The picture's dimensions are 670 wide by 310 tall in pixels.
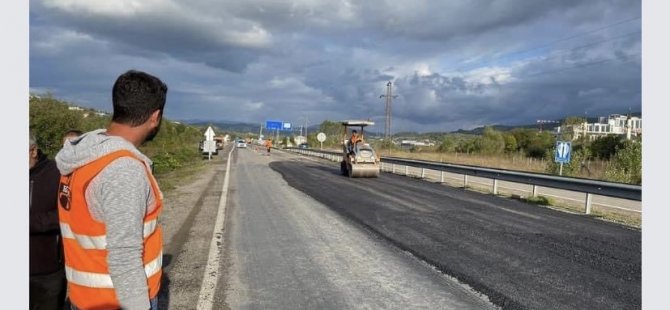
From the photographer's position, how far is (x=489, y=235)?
30.3 ft

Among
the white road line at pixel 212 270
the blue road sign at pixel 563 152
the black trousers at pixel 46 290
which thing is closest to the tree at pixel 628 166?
the blue road sign at pixel 563 152

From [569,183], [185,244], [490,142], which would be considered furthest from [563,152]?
[490,142]

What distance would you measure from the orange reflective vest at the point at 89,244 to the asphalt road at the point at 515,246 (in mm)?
3977

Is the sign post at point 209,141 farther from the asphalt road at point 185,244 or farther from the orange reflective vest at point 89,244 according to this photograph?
the orange reflective vest at point 89,244

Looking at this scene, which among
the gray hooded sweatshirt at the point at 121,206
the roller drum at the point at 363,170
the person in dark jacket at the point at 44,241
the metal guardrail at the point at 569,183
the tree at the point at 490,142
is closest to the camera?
the gray hooded sweatshirt at the point at 121,206

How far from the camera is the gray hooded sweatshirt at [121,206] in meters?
2.25

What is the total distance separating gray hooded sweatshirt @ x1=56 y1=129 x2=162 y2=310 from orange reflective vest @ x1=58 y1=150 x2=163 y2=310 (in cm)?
4

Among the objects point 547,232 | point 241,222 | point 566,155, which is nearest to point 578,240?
point 547,232

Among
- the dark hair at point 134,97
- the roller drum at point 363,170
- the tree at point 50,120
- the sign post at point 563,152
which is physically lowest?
the roller drum at point 363,170

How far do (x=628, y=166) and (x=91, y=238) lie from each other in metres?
25.2

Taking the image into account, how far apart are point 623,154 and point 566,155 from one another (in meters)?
2.87

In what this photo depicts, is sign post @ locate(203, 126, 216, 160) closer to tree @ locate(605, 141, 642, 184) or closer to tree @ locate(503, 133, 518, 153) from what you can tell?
tree @ locate(605, 141, 642, 184)

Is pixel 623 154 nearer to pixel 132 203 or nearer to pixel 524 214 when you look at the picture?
pixel 524 214

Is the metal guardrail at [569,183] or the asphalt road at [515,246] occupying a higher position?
the metal guardrail at [569,183]
